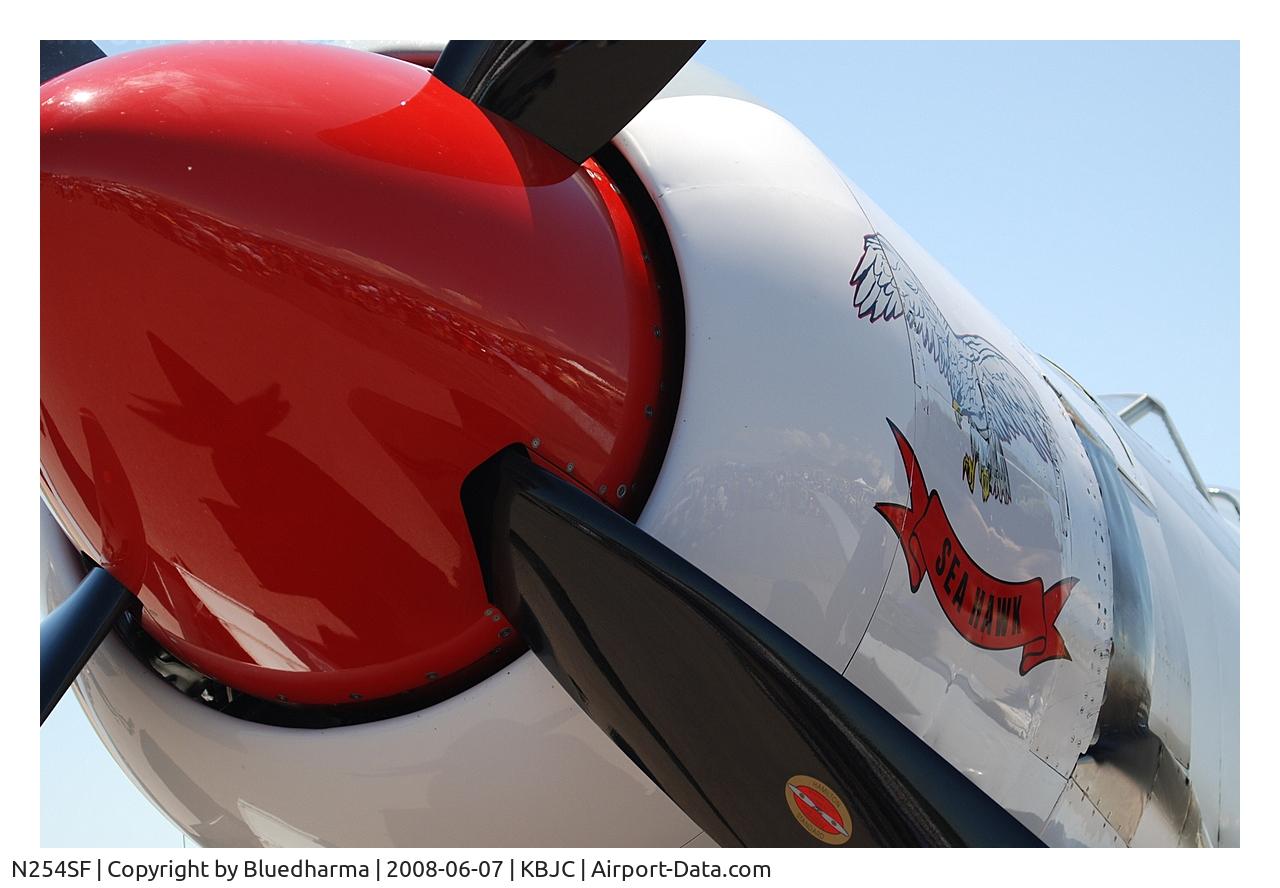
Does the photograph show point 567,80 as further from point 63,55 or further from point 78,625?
point 78,625

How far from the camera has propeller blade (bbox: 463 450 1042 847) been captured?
6.61 ft

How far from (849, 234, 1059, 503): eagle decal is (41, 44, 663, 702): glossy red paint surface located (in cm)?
50

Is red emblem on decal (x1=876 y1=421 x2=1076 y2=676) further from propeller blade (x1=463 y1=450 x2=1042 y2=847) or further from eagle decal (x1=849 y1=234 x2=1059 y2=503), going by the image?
propeller blade (x1=463 y1=450 x2=1042 y2=847)

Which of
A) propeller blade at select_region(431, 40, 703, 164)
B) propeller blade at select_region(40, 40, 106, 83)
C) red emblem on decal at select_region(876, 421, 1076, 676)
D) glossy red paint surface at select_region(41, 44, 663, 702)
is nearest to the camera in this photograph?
glossy red paint surface at select_region(41, 44, 663, 702)

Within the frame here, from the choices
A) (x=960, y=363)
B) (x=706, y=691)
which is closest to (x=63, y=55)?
(x=706, y=691)

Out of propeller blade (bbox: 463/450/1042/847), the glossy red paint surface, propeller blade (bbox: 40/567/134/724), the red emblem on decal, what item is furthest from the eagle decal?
propeller blade (bbox: 40/567/134/724)

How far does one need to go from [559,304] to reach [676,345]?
0.27 meters

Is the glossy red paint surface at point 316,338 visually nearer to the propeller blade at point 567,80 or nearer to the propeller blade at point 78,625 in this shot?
the propeller blade at point 567,80

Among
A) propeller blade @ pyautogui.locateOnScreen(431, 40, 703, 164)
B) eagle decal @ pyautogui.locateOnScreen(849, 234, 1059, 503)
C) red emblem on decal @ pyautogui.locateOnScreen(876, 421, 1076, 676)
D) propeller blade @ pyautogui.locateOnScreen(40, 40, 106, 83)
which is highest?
propeller blade @ pyautogui.locateOnScreen(40, 40, 106, 83)

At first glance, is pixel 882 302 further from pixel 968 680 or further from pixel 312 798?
pixel 312 798

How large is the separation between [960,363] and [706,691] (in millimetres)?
1048

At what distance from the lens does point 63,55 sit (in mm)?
2564

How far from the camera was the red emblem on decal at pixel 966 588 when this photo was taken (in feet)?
7.79
